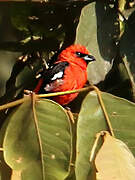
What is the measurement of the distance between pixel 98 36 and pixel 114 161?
0.73m

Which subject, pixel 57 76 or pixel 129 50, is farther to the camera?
pixel 57 76

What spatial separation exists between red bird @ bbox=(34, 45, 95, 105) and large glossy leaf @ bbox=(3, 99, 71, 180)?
99cm

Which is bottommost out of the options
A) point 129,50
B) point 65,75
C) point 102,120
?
point 65,75

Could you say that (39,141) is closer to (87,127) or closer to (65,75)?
(87,127)

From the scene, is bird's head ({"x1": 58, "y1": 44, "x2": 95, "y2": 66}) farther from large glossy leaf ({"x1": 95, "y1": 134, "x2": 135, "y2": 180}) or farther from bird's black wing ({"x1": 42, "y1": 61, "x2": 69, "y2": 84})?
large glossy leaf ({"x1": 95, "y1": 134, "x2": 135, "y2": 180})

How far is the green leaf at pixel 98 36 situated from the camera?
248cm

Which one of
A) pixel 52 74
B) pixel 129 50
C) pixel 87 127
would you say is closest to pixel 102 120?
pixel 87 127

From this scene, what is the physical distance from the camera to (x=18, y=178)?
6.48 ft

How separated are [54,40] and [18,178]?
1.10 meters

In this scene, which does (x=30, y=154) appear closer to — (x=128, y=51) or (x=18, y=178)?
(x=18, y=178)

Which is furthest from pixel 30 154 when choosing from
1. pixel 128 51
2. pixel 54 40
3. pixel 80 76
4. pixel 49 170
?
pixel 80 76

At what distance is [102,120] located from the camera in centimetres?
207

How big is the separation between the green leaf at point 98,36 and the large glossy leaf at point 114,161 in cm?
60

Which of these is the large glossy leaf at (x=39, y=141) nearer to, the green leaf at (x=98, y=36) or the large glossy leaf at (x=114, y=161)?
the large glossy leaf at (x=114, y=161)
